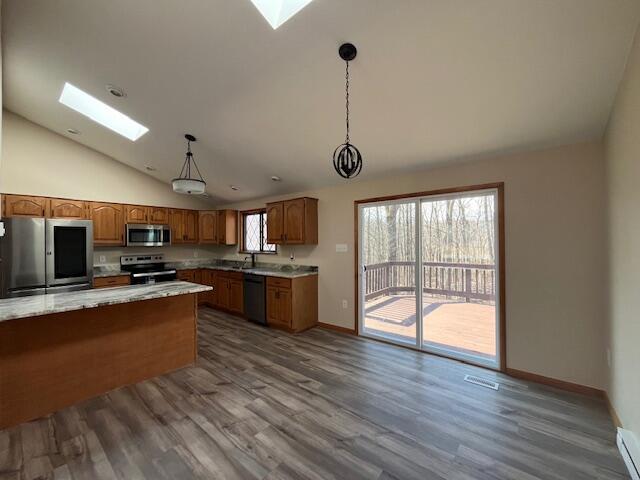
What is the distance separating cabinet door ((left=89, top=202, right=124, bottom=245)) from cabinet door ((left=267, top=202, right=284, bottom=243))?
9.00 ft

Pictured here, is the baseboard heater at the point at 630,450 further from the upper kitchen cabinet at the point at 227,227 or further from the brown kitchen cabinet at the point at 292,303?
the upper kitchen cabinet at the point at 227,227

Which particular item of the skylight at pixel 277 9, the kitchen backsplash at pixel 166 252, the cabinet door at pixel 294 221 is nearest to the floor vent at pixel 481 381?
the cabinet door at pixel 294 221

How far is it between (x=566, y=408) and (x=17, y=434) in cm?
426

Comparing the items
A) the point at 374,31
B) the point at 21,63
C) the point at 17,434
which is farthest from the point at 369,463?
the point at 21,63

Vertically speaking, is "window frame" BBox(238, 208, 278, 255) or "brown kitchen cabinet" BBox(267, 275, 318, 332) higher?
"window frame" BBox(238, 208, 278, 255)

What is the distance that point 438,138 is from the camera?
272cm

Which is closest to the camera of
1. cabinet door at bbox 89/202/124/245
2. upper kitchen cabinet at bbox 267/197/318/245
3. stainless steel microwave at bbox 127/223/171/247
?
upper kitchen cabinet at bbox 267/197/318/245

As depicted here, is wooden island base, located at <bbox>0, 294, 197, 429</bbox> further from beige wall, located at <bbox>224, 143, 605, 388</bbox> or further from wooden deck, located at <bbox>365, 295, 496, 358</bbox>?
beige wall, located at <bbox>224, 143, 605, 388</bbox>

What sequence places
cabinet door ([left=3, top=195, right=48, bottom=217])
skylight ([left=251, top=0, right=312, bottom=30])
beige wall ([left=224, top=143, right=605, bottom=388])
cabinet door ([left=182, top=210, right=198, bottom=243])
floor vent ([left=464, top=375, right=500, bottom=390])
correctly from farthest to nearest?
cabinet door ([left=182, top=210, right=198, bottom=243])
cabinet door ([left=3, top=195, right=48, bottom=217])
floor vent ([left=464, top=375, right=500, bottom=390])
beige wall ([left=224, top=143, right=605, bottom=388])
skylight ([left=251, top=0, right=312, bottom=30])

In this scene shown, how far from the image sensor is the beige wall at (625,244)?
1.56 meters

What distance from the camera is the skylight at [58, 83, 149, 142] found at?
3498 millimetres

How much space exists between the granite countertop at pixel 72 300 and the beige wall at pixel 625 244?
3382 millimetres

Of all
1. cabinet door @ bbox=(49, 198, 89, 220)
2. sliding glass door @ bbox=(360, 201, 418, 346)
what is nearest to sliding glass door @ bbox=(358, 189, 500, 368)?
sliding glass door @ bbox=(360, 201, 418, 346)

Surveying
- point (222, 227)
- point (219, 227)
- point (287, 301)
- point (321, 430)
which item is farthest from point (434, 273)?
point (219, 227)
